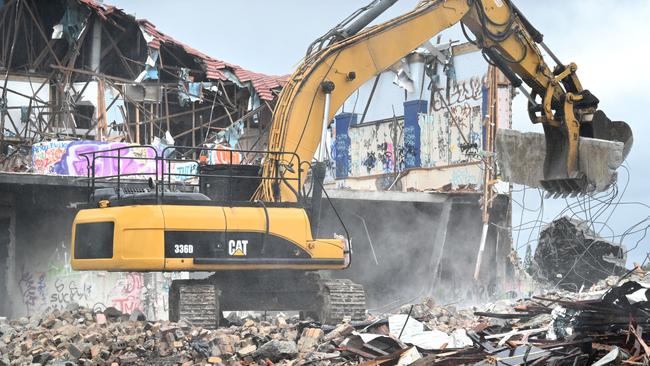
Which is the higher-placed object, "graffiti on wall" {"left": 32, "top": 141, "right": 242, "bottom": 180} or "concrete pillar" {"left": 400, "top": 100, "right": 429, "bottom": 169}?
"concrete pillar" {"left": 400, "top": 100, "right": 429, "bottom": 169}

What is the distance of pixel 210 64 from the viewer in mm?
28469

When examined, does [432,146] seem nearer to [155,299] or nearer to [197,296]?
[155,299]

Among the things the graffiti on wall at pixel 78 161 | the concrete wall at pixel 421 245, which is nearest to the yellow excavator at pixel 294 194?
the concrete wall at pixel 421 245

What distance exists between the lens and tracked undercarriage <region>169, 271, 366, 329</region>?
551 inches

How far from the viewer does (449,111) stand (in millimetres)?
28234

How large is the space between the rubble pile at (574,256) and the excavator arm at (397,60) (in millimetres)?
6980

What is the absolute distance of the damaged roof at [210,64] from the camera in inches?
1080

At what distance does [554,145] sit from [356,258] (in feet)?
30.9

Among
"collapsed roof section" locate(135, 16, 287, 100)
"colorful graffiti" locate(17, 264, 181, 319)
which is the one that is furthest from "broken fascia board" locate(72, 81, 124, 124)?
"colorful graffiti" locate(17, 264, 181, 319)

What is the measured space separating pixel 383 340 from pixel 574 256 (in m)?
15.1

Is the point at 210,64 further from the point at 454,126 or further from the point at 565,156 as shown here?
the point at 565,156

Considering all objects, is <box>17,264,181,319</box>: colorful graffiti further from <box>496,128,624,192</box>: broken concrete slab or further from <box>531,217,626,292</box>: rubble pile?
<box>496,128,624,192</box>: broken concrete slab

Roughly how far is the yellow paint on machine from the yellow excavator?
1 centimetres

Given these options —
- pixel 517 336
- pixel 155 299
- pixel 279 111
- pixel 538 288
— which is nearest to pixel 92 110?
pixel 155 299
